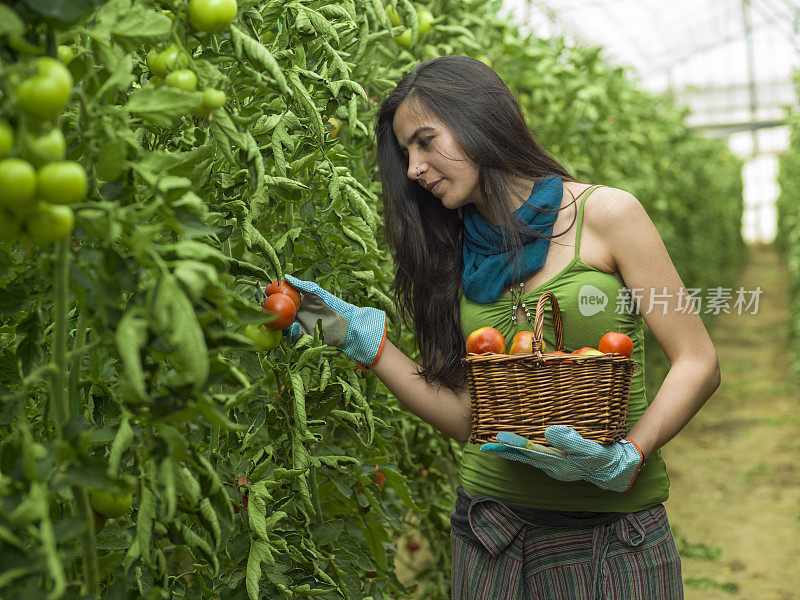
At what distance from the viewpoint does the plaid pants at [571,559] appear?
1412 millimetres

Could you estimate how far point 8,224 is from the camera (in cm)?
69

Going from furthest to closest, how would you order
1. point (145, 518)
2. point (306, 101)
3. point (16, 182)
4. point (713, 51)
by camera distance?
point (713, 51) → point (306, 101) → point (145, 518) → point (16, 182)

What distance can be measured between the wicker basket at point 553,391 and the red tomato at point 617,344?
0.03 m

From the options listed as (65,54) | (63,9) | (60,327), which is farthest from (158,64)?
(60,327)

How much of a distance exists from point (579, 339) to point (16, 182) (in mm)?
1006

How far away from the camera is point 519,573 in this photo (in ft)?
4.81

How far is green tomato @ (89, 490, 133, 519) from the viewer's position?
91 cm

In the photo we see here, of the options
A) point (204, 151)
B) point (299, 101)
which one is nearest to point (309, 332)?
point (299, 101)

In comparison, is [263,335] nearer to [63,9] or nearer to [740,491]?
[63,9]

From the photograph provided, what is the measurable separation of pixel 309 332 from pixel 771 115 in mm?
18710

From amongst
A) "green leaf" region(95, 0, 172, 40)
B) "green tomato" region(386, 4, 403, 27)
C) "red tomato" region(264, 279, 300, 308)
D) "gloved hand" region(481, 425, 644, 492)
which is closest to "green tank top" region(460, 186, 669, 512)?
"gloved hand" region(481, 425, 644, 492)

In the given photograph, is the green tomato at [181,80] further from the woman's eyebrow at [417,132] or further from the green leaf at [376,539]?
the green leaf at [376,539]

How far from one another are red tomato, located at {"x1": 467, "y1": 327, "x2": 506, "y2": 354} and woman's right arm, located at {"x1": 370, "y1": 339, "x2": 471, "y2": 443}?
0.17 meters

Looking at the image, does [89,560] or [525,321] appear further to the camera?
[525,321]
